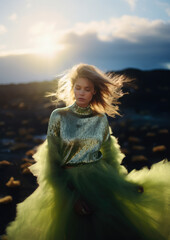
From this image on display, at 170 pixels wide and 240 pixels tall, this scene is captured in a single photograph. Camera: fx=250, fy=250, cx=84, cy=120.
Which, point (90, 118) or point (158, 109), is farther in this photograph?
point (158, 109)

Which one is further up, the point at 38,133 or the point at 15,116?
the point at 15,116

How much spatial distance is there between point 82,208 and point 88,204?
0.09 meters

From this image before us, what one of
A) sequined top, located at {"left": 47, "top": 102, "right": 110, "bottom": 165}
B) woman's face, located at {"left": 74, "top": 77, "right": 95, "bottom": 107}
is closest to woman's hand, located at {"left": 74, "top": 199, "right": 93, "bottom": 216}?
sequined top, located at {"left": 47, "top": 102, "right": 110, "bottom": 165}

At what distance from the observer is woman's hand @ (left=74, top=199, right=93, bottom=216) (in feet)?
8.05

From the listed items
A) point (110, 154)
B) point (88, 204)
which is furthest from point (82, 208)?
point (110, 154)

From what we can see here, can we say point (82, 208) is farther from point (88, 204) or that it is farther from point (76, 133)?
point (76, 133)

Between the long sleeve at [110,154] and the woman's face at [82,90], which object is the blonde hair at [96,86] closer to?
the woman's face at [82,90]

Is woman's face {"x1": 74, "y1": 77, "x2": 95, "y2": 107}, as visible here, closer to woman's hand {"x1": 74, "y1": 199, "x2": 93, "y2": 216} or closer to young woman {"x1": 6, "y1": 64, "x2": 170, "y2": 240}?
young woman {"x1": 6, "y1": 64, "x2": 170, "y2": 240}

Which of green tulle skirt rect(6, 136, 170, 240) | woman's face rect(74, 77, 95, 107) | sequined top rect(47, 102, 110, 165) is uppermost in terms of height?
woman's face rect(74, 77, 95, 107)

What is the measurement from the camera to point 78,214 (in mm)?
2480

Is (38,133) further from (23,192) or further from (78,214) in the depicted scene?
(78,214)

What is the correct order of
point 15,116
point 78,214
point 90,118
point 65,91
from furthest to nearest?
point 15,116, point 65,91, point 90,118, point 78,214

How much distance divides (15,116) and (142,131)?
331 inches

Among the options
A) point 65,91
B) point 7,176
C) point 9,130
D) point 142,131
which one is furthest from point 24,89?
point 65,91
